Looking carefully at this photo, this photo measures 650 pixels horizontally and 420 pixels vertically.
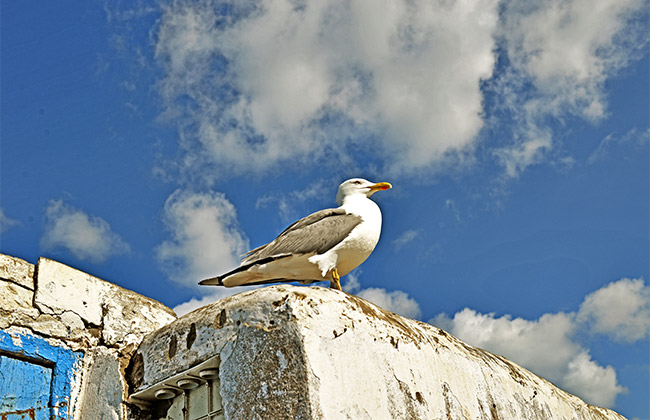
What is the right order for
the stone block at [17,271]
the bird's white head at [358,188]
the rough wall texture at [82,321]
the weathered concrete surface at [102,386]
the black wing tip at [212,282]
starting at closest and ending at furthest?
the weathered concrete surface at [102,386] → the rough wall texture at [82,321] → the stone block at [17,271] → the black wing tip at [212,282] → the bird's white head at [358,188]

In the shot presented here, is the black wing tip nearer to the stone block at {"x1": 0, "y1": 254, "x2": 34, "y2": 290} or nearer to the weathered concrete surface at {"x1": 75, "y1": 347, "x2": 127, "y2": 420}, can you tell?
the weathered concrete surface at {"x1": 75, "y1": 347, "x2": 127, "y2": 420}

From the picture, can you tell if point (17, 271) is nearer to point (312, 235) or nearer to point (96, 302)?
point (96, 302)

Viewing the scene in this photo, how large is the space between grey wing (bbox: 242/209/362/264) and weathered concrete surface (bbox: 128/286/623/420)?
3.02ft

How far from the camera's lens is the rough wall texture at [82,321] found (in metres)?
4.42

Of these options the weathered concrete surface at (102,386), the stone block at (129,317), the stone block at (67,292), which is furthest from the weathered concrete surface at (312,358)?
the stone block at (67,292)

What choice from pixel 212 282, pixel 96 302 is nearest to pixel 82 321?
pixel 96 302

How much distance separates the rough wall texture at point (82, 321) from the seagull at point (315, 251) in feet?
2.47

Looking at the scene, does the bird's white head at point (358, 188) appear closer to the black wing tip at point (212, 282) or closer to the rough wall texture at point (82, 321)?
the black wing tip at point (212, 282)

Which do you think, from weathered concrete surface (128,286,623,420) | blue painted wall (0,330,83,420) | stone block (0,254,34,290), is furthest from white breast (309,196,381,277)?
stone block (0,254,34,290)

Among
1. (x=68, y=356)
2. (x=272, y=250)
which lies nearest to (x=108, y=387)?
(x=68, y=356)

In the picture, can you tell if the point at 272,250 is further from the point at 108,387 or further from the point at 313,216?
the point at 108,387

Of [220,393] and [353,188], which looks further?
[353,188]

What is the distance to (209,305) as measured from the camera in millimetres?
4090

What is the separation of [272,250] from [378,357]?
65.4 inches
